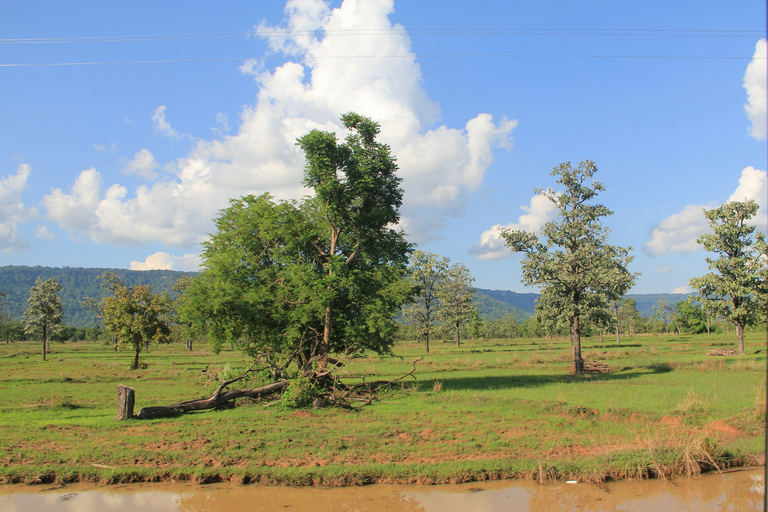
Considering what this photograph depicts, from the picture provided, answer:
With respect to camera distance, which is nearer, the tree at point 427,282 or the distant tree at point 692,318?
the tree at point 427,282

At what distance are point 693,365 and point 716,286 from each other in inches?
469

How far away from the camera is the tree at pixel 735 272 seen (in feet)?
130

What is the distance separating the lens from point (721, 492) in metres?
10.1

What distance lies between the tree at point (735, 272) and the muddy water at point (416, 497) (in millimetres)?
36413

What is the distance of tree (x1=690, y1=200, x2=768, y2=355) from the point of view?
130 feet

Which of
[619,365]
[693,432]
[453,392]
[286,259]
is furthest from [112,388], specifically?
[619,365]

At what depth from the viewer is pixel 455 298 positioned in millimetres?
72500

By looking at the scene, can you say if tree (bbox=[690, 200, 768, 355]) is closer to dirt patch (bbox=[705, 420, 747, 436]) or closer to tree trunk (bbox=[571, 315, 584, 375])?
tree trunk (bbox=[571, 315, 584, 375])

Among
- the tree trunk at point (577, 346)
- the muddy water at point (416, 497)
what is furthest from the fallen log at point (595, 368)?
Answer: the muddy water at point (416, 497)

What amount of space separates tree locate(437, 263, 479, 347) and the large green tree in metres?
44.0

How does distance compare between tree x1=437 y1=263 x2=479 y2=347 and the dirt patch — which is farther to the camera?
tree x1=437 y1=263 x2=479 y2=347

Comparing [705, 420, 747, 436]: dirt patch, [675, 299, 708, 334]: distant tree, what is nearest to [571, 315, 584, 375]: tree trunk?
[705, 420, 747, 436]: dirt patch

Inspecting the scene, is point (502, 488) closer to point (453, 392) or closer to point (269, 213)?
point (453, 392)

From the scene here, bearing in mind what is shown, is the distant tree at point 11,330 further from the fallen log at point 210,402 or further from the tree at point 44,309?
the fallen log at point 210,402
